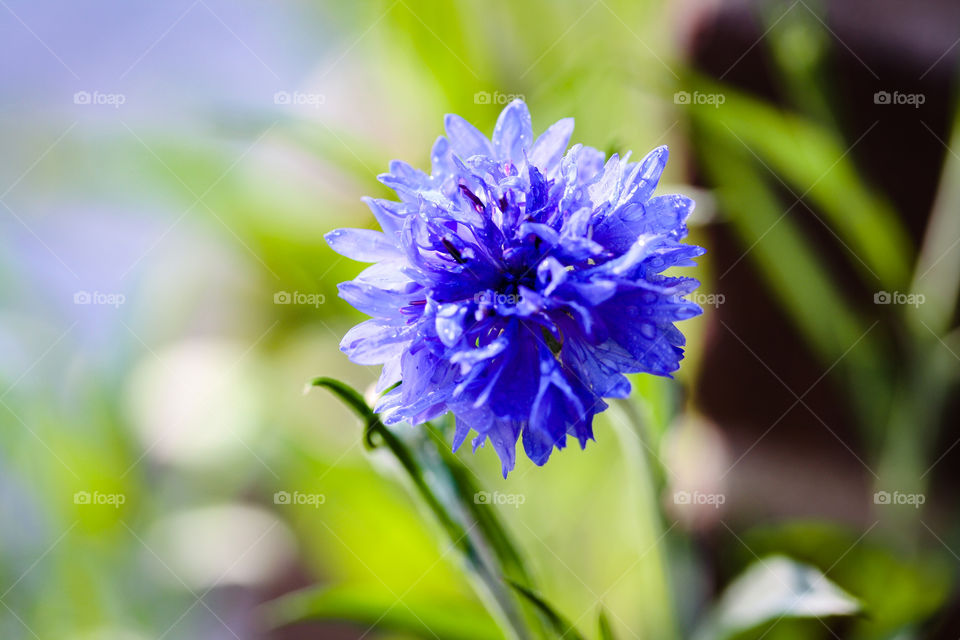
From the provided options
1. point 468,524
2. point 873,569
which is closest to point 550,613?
point 468,524

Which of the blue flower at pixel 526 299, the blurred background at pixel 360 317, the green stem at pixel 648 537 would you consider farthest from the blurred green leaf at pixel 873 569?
the blue flower at pixel 526 299

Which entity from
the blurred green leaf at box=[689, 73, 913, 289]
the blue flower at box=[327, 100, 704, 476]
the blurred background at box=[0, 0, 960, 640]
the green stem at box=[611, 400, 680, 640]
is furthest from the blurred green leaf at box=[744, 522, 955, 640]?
the blue flower at box=[327, 100, 704, 476]

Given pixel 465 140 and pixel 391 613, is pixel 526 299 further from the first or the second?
pixel 391 613

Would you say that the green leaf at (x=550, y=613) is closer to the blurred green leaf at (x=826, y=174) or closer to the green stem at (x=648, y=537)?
the green stem at (x=648, y=537)

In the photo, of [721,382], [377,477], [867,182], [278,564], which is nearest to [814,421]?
[721,382]

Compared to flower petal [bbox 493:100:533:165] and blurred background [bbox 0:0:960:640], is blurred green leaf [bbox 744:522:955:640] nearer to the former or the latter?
blurred background [bbox 0:0:960:640]

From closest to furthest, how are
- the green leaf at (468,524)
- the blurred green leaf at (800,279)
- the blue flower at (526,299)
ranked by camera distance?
the blue flower at (526,299) < the green leaf at (468,524) < the blurred green leaf at (800,279)

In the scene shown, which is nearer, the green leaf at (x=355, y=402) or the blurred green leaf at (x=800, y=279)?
the green leaf at (x=355, y=402)
